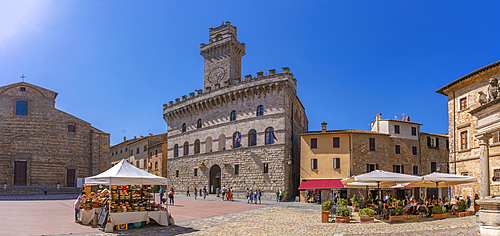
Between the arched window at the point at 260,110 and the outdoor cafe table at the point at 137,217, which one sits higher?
the arched window at the point at 260,110

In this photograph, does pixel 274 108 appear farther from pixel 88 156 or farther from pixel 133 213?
pixel 88 156

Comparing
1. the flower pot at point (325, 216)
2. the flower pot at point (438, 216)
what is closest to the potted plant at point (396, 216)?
the flower pot at point (438, 216)

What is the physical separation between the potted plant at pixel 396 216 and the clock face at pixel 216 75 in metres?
29.4

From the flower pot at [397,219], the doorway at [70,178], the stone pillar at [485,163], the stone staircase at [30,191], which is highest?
the stone pillar at [485,163]

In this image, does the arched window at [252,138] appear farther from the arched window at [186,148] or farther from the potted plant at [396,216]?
the potted plant at [396,216]

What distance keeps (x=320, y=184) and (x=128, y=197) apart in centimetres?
2077

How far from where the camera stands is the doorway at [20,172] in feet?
138

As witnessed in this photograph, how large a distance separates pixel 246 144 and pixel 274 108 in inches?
187

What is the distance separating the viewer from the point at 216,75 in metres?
42.3

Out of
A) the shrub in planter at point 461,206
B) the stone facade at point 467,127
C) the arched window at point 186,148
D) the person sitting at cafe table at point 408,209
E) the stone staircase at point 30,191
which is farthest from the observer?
the arched window at point 186,148

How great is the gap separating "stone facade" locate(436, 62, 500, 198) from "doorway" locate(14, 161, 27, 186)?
151ft

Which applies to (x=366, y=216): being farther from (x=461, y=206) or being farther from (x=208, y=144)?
(x=208, y=144)

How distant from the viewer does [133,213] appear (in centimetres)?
1356

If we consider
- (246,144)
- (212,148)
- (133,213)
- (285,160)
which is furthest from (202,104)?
(133,213)
